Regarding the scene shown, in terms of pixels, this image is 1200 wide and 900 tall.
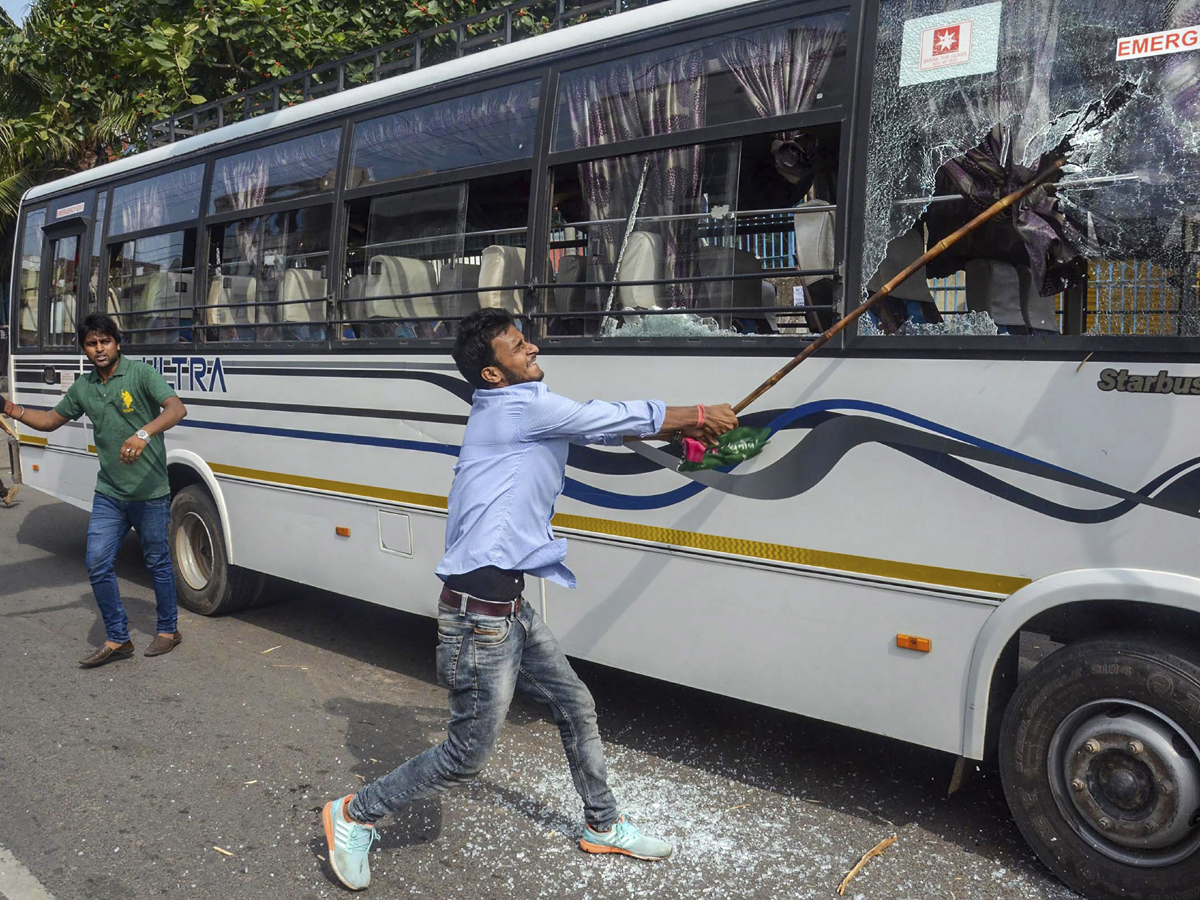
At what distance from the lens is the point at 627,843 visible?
374 cm

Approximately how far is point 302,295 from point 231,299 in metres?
0.83

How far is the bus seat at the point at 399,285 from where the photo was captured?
→ 549 cm

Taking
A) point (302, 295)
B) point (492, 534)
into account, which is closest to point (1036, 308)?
point (492, 534)

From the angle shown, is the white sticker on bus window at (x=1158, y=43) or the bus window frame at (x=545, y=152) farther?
the bus window frame at (x=545, y=152)

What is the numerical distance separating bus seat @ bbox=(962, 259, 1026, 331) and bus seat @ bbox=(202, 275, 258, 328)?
14.2 feet

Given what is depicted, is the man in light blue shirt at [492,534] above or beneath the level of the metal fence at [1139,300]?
beneath

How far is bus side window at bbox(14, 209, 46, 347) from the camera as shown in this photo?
28.7 feet

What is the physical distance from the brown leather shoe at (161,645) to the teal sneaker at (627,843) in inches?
137

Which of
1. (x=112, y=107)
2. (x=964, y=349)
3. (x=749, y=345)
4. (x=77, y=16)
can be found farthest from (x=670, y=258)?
(x=112, y=107)

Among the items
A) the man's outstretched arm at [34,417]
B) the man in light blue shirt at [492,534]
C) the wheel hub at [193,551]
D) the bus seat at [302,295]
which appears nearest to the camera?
the man in light blue shirt at [492,534]

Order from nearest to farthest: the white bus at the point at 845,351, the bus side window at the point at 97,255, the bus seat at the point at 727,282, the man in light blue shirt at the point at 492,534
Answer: the white bus at the point at 845,351 < the man in light blue shirt at the point at 492,534 < the bus seat at the point at 727,282 < the bus side window at the point at 97,255

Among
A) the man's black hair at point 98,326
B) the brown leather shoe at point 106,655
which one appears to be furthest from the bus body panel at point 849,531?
the brown leather shoe at point 106,655

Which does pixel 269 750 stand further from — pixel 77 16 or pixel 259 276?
pixel 77 16

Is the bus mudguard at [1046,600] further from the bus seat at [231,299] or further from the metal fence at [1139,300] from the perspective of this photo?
→ the bus seat at [231,299]
